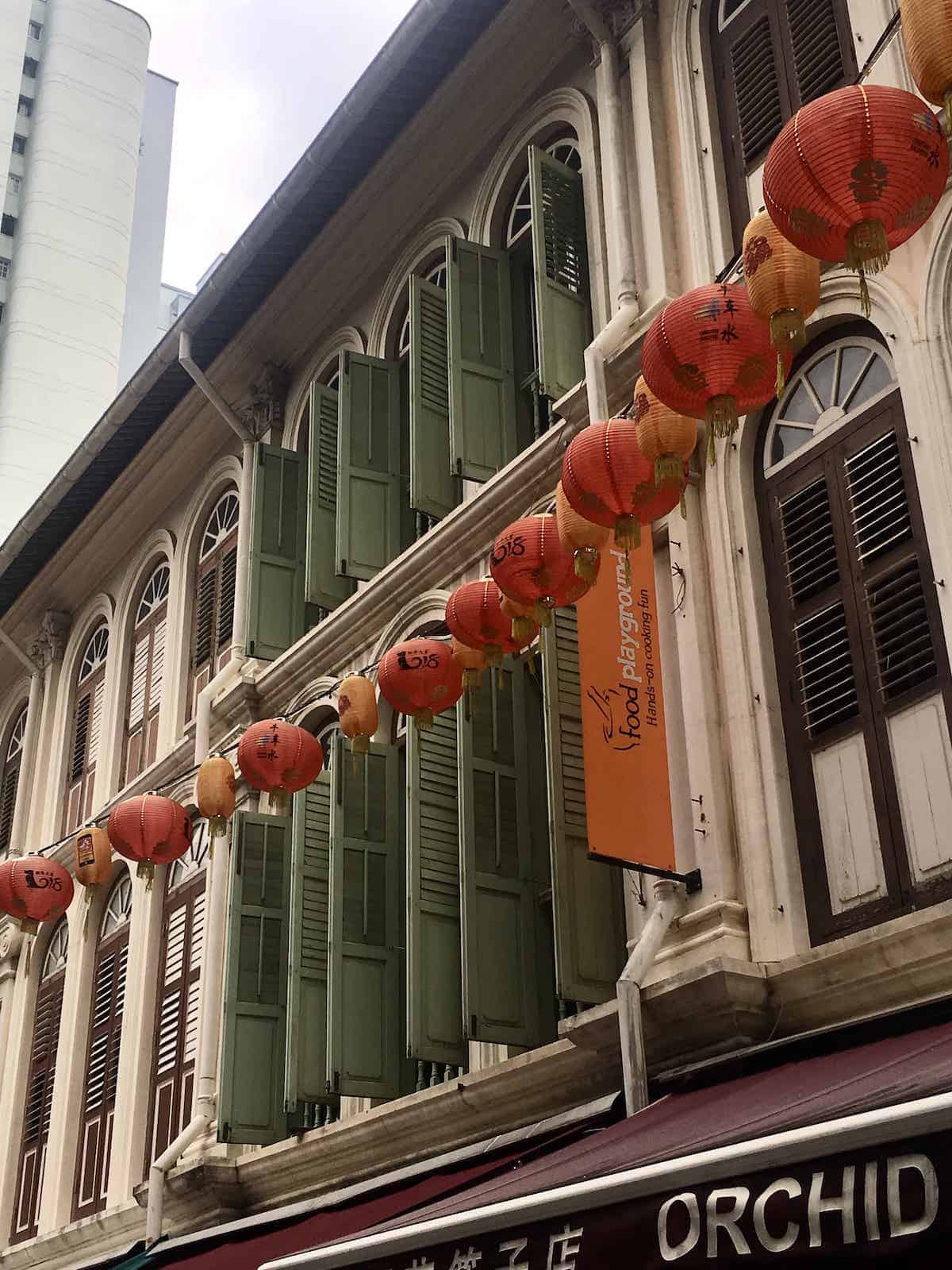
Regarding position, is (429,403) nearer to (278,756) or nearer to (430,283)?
(430,283)

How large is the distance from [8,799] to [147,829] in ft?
27.8

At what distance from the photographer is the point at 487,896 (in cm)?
883

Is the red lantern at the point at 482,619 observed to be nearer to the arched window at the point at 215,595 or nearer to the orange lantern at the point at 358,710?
the orange lantern at the point at 358,710

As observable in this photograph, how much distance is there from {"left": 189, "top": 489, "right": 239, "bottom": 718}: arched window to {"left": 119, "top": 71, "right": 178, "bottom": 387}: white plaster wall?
22.2 meters

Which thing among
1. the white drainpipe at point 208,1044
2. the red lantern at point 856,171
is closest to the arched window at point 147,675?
the white drainpipe at point 208,1044

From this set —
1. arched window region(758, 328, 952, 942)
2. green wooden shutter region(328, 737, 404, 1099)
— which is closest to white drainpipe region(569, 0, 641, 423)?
arched window region(758, 328, 952, 942)

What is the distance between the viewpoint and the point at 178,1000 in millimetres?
12609

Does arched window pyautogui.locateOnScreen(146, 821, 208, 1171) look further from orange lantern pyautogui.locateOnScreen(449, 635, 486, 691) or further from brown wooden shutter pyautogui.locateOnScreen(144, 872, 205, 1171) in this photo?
orange lantern pyautogui.locateOnScreen(449, 635, 486, 691)

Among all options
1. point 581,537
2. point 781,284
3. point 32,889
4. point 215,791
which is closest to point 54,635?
point 32,889

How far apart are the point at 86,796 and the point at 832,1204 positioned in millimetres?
12439

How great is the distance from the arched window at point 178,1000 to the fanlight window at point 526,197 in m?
5.21

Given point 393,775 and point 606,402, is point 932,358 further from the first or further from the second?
point 393,775

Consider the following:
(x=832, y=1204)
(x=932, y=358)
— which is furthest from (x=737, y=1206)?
(x=932, y=358)

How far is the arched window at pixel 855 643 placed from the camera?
6848 millimetres
